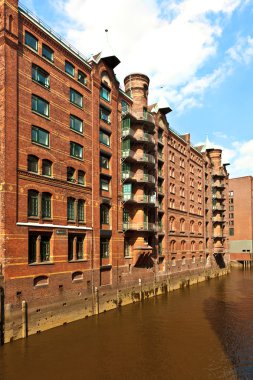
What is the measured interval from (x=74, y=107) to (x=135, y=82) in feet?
37.2

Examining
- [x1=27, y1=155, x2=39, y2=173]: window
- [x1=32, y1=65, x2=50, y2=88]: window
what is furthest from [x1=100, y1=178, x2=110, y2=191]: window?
[x1=32, y1=65, x2=50, y2=88]: window

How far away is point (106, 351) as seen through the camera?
18.4m

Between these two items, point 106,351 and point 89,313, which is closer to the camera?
point 106,351

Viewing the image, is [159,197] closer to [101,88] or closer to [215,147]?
[101,88]

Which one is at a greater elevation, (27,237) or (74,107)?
(74,107)

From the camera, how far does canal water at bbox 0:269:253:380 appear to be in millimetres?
15828

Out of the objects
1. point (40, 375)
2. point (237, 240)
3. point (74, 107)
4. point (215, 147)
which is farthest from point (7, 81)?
point (237, 240)

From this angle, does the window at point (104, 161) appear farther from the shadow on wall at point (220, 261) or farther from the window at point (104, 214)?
the shadow on wall at point (220, 261)

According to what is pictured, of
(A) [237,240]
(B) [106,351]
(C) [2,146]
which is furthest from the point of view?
(A) [237,240]

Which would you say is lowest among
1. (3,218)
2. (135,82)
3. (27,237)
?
(27,237)

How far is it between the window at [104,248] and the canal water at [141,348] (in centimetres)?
516

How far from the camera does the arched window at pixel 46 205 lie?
22.6 meters

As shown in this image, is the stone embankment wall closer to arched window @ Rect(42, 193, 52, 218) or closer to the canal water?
the canal water

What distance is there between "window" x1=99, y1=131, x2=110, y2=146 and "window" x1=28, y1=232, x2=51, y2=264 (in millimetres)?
11041
